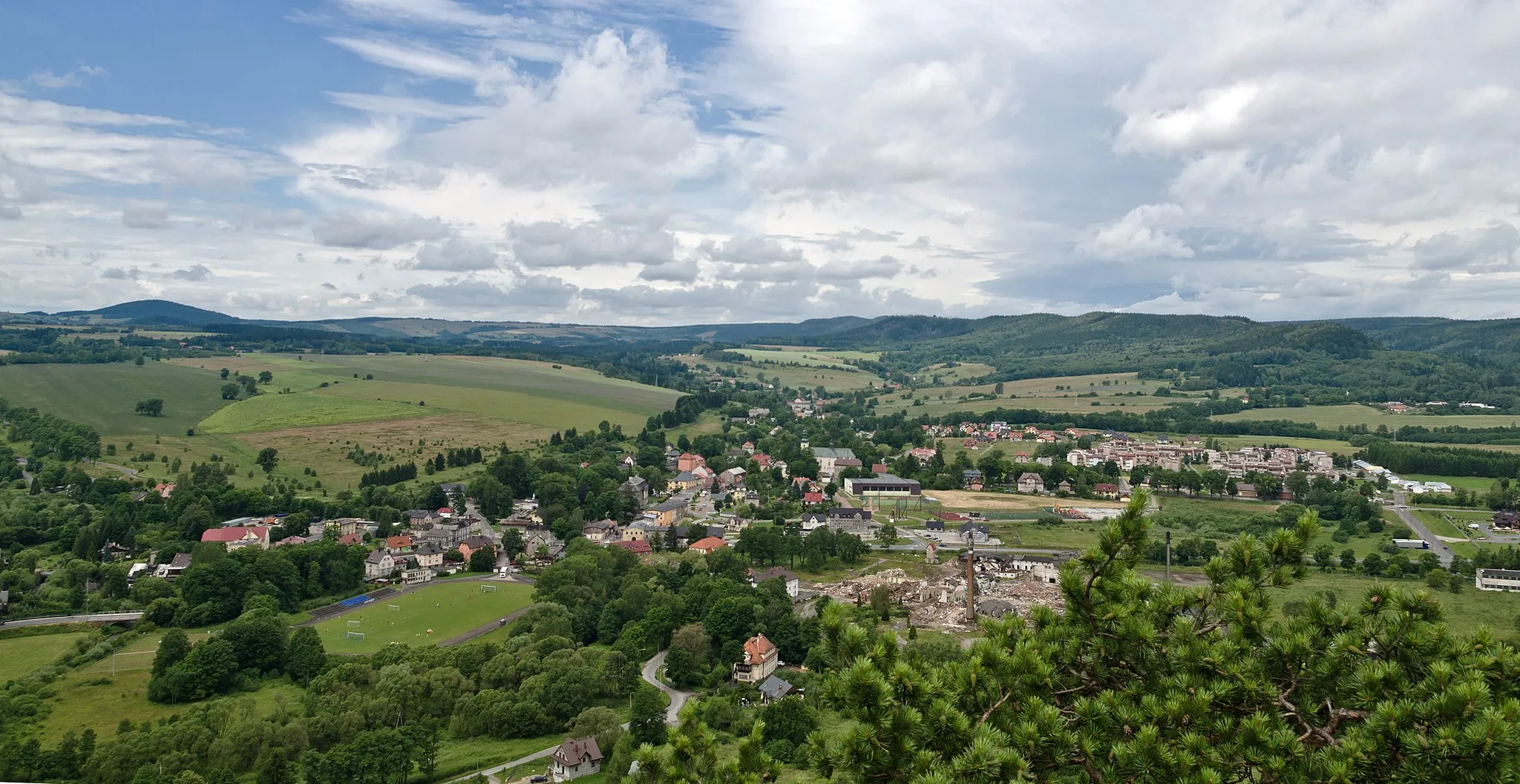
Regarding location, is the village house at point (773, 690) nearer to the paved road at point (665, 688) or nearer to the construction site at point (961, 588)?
the paved road at point (665, 688)

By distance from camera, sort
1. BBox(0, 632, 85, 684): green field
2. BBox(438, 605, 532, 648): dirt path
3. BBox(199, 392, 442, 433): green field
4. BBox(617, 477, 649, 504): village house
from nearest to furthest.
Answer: BBox(0, 632, 85, 684): green field → BBox(438, 605, 532, 648): dirt path → BBox(617, 477, 649, 504): village house → BBox(199, 392, 442, 433): green field

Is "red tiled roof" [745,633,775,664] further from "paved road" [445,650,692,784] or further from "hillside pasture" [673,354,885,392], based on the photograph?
"hillside pasture" [673,354,885,392]

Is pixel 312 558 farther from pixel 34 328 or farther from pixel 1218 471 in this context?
pixel 34 328

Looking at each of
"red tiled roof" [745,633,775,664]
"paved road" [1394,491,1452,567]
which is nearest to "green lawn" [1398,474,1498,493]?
"paved road" [1394,491,1452,567]

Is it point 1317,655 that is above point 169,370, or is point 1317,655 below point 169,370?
above

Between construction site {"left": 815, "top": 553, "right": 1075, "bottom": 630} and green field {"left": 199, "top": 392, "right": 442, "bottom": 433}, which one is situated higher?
green field {"left": 199, "top": 392, "right": 442, "bottom": 433}

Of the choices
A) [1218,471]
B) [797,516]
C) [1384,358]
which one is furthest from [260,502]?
[1384,358]

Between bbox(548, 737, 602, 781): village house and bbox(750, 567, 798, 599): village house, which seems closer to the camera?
bbox(548, 737, 602, 781): village house

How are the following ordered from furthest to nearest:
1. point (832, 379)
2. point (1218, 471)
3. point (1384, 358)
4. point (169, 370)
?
point (832, 379) → point (1384, 358) → point (169, 370) → point (1218, 471)
